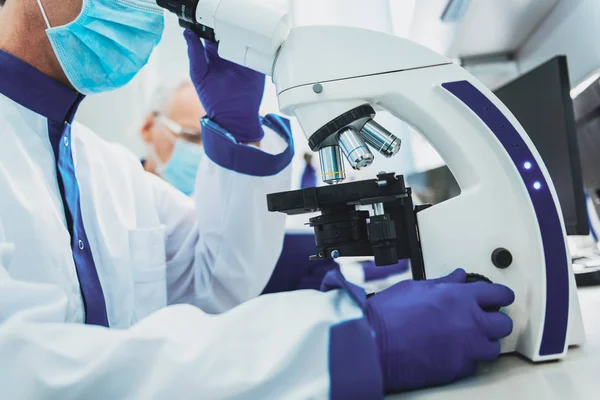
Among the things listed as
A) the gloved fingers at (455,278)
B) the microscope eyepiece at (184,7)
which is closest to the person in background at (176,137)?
the microscope eyepiece at (184,7)

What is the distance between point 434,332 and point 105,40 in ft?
2.98

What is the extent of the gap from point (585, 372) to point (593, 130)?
32.9 inches

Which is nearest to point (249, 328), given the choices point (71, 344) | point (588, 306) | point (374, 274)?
point (71, 344)

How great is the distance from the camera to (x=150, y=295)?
1.16 metres

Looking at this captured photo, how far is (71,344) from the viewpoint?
0.51 meters

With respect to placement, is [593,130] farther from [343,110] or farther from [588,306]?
[343,110]

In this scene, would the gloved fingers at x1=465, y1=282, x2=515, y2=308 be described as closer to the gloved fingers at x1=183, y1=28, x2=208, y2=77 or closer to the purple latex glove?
the gloved fingers at x1=183, y1=28, x2=208, y2=77

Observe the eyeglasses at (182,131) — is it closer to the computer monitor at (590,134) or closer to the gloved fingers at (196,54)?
the gloved fingers at (196,54)

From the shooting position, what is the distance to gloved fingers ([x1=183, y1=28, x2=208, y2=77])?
2.90 feet

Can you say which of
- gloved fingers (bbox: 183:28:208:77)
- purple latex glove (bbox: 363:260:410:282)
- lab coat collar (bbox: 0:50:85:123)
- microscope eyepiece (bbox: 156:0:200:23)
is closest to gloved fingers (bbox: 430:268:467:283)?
microscope eyepiece (bbox: 156:0:200:23)

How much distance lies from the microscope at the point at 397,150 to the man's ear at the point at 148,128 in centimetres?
230

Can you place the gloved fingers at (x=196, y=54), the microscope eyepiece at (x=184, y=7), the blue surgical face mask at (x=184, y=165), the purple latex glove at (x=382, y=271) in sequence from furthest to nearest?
the blue surgical face mask at (x=184, y=165) < the purple latex glove at (x=382, y=271) < the gloved fingers at (x=196, y=54) < the microscope eyepiece at (x=184, y=7)

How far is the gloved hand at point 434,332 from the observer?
0.47m

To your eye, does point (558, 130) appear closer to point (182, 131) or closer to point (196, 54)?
point (196, 54)
